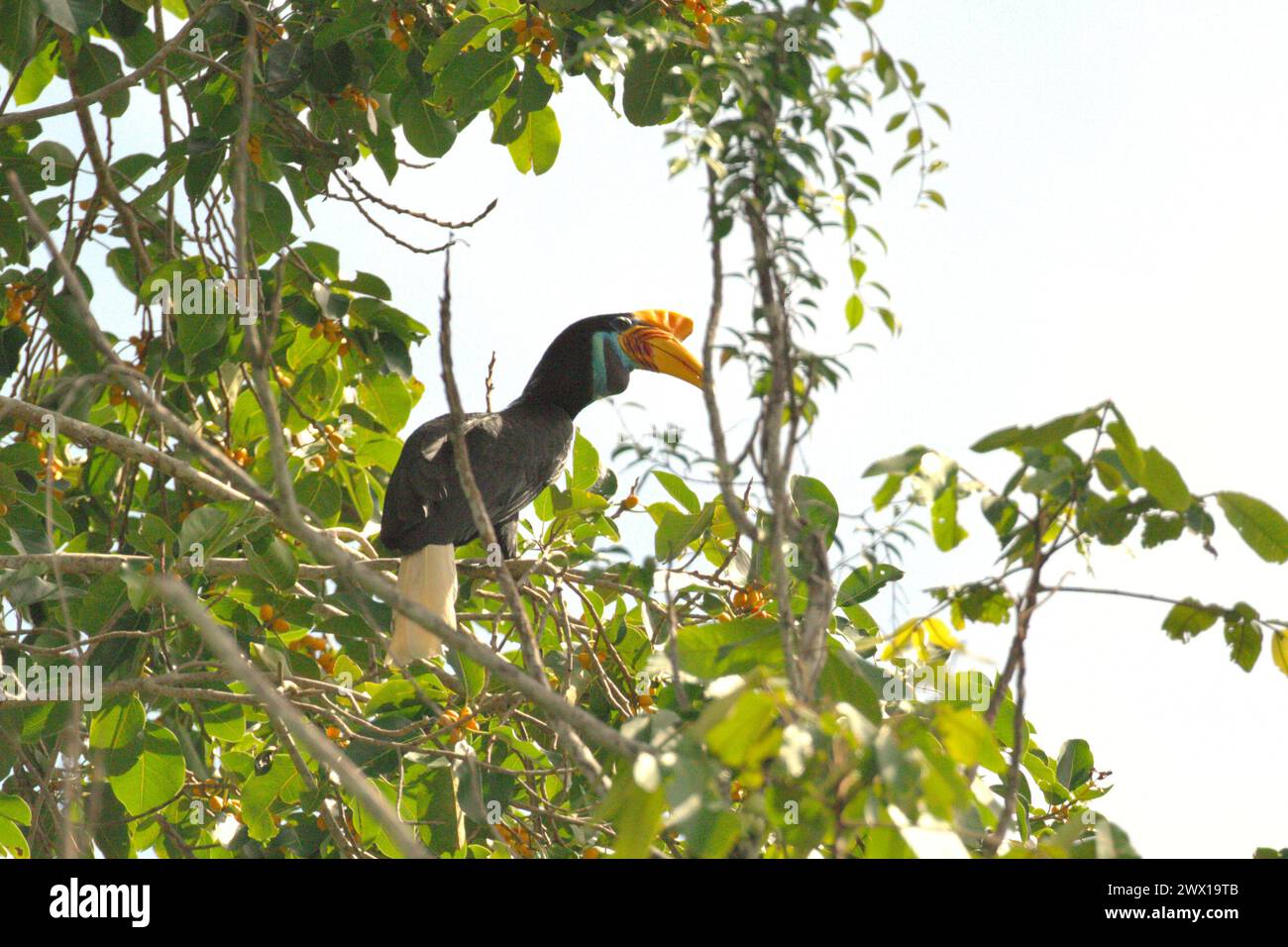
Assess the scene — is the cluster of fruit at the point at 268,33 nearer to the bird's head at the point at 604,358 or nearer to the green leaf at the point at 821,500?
the bird's head at the point at 604,358

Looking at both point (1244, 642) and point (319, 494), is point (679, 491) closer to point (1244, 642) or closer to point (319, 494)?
point (319, 494)

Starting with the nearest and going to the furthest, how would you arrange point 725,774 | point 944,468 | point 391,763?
point 725,774, point 944,468, point 391,763

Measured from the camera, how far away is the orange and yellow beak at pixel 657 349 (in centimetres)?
445

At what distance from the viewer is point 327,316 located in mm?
3383

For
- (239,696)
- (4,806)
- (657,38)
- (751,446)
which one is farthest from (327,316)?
(751,446)

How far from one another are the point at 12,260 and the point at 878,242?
96.3 inches

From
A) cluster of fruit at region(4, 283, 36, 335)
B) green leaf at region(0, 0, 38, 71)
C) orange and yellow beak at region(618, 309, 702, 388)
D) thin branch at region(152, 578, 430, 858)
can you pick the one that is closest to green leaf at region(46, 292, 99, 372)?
cluster of fruit at region(4, 283, 36, 335)

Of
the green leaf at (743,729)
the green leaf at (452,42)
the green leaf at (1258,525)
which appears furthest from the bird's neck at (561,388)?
the green leaf at (743,729)

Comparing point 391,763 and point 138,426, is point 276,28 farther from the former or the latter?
point 391,763

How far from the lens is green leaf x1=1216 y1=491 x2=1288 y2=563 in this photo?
1633mm

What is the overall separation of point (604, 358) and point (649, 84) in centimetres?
156

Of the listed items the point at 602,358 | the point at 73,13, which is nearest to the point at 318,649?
the point at 602,358

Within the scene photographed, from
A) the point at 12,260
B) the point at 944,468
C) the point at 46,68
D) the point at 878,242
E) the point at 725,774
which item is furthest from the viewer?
the point at 46,68

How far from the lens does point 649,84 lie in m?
3.02
